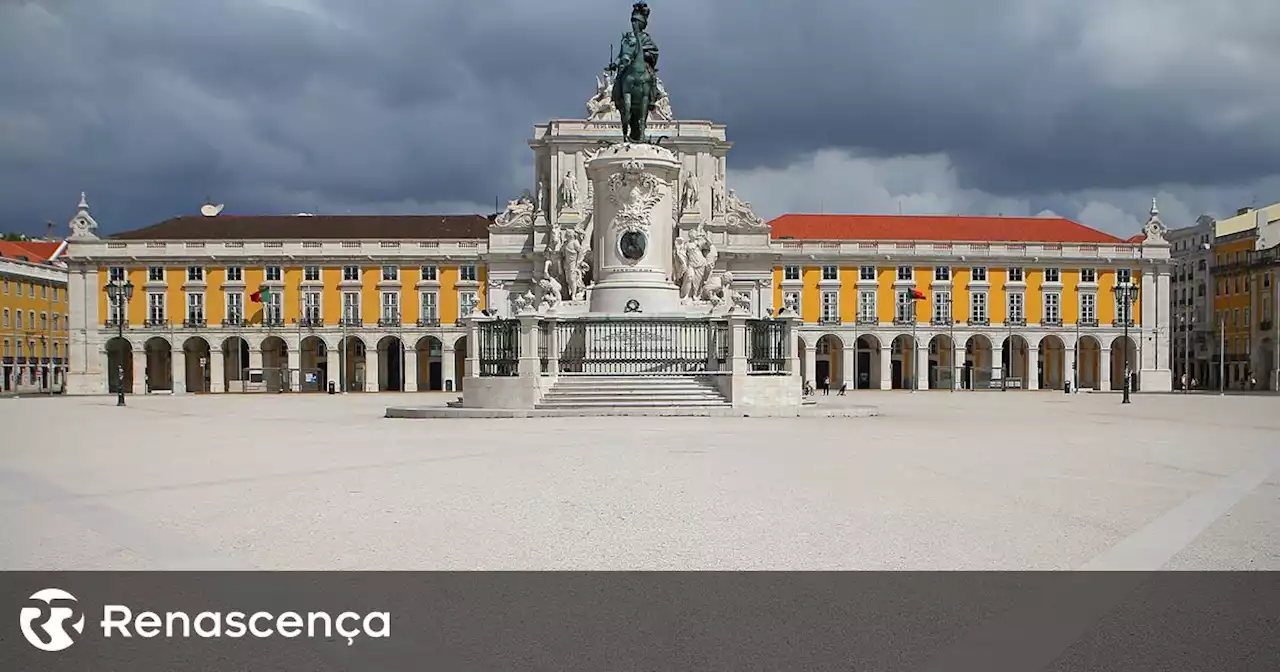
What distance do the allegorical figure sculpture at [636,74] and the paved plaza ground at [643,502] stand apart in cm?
1565

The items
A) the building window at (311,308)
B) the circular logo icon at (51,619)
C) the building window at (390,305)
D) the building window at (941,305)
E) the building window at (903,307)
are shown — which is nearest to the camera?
the circular logo icon at (51,619)

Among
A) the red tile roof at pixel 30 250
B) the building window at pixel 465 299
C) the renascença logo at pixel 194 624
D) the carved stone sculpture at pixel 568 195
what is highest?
the carved stone sculpture at pixel 568 195

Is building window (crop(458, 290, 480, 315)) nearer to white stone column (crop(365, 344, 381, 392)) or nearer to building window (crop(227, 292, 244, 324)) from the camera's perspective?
white stone column (crop(365, 344, 381, 392))

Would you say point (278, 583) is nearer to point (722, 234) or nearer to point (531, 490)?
point (531, 490)

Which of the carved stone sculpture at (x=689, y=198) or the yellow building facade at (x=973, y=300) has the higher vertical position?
the carved stone sculpture at (x=689, y=198)

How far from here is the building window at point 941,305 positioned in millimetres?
84000

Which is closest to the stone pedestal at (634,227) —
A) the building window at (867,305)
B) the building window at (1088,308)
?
the building window at (867,305)

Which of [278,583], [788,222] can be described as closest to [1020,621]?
[278,583]

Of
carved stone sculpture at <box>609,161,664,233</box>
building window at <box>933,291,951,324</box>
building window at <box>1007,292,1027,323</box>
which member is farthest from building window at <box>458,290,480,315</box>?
carved stone sculpture at <box>609,161,664,233</box>

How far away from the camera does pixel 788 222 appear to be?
9088 centimetres

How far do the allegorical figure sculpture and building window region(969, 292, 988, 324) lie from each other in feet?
185

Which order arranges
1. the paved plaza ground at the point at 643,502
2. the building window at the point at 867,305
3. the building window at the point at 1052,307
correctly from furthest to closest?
1. the building window at the point at 1052,307
2. the building window at the point at 867,305
3. the paved plaza ground at the point at 643,502

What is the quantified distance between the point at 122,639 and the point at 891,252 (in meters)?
81.4

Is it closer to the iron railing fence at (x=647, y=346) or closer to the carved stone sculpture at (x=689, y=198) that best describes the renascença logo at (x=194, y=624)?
the iron railing fence at (x=647, y=346)
